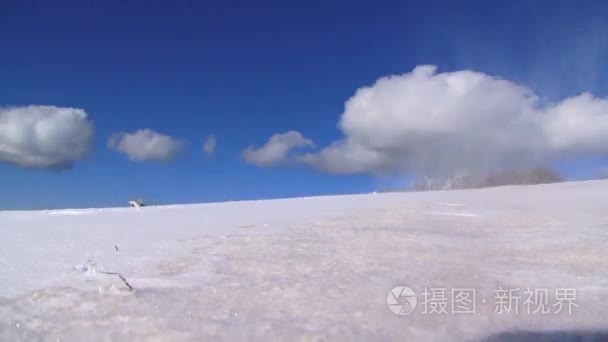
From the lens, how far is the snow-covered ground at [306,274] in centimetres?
310

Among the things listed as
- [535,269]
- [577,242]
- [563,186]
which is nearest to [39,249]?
[535,269]

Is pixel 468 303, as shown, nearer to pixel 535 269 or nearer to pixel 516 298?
pixel 516 298

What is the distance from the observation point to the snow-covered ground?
3.10 meters

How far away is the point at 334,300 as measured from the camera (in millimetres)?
3541

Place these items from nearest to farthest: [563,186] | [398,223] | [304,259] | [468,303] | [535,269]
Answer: [468,303] < [535,269] < [304,259] < [398,223] < [563,186]

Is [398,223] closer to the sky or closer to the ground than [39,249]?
closer to the sky

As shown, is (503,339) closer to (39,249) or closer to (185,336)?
(185,336)

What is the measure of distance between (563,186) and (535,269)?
24.3ft

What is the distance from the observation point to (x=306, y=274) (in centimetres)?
423

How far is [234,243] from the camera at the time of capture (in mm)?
5590

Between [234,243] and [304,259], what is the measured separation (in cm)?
117

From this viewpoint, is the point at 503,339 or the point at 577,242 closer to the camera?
the point at 503,339

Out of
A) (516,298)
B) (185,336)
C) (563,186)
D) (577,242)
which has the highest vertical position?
(563,186)

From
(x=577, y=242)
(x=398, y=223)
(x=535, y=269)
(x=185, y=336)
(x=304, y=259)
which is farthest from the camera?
(x=398, y=223)
